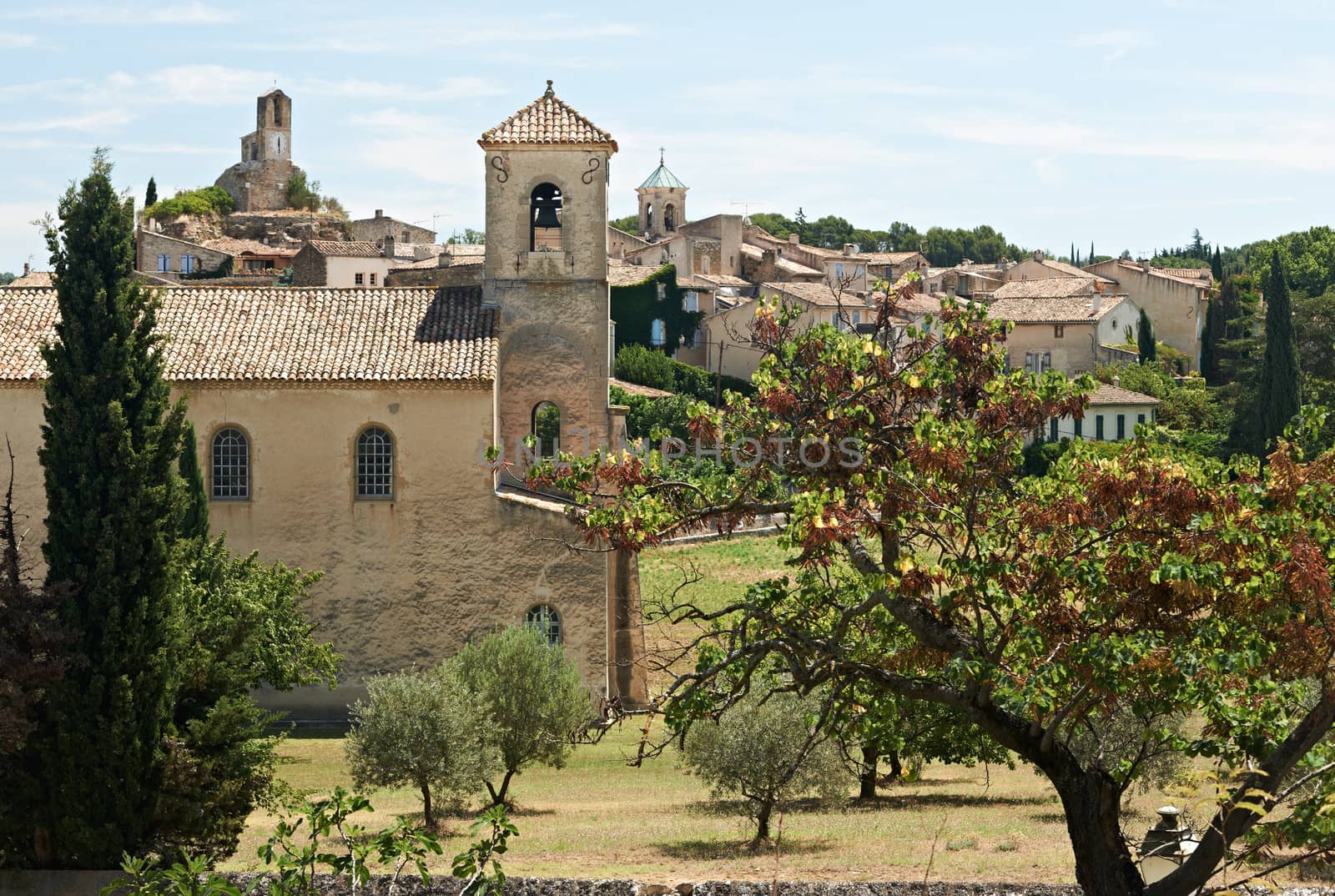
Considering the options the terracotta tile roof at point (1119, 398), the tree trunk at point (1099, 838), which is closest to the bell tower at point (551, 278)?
the tree trunk at point (1099, 838)

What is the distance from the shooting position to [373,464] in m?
29.7

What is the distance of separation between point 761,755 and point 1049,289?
69.7 metres

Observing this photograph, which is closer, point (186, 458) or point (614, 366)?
point (186, 458)

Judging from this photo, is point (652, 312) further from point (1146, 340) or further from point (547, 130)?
point (547, 130)

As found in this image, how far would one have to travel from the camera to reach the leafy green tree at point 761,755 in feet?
67.6

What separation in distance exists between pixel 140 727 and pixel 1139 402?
5799cm

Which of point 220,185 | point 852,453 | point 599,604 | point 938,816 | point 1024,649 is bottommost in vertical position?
point 938,816

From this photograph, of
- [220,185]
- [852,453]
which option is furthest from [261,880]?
[220,185]

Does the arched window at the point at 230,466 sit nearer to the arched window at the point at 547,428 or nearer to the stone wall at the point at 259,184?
the arched window at the point at 547,428

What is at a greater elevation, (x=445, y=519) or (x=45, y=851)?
(x=445, y=519)

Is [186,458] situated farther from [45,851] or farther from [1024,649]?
[1024,649]

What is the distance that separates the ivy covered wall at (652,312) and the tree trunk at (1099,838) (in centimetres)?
6487

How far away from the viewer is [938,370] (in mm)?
13070

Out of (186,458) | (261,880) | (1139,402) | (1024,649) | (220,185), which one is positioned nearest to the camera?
(1024,649)
